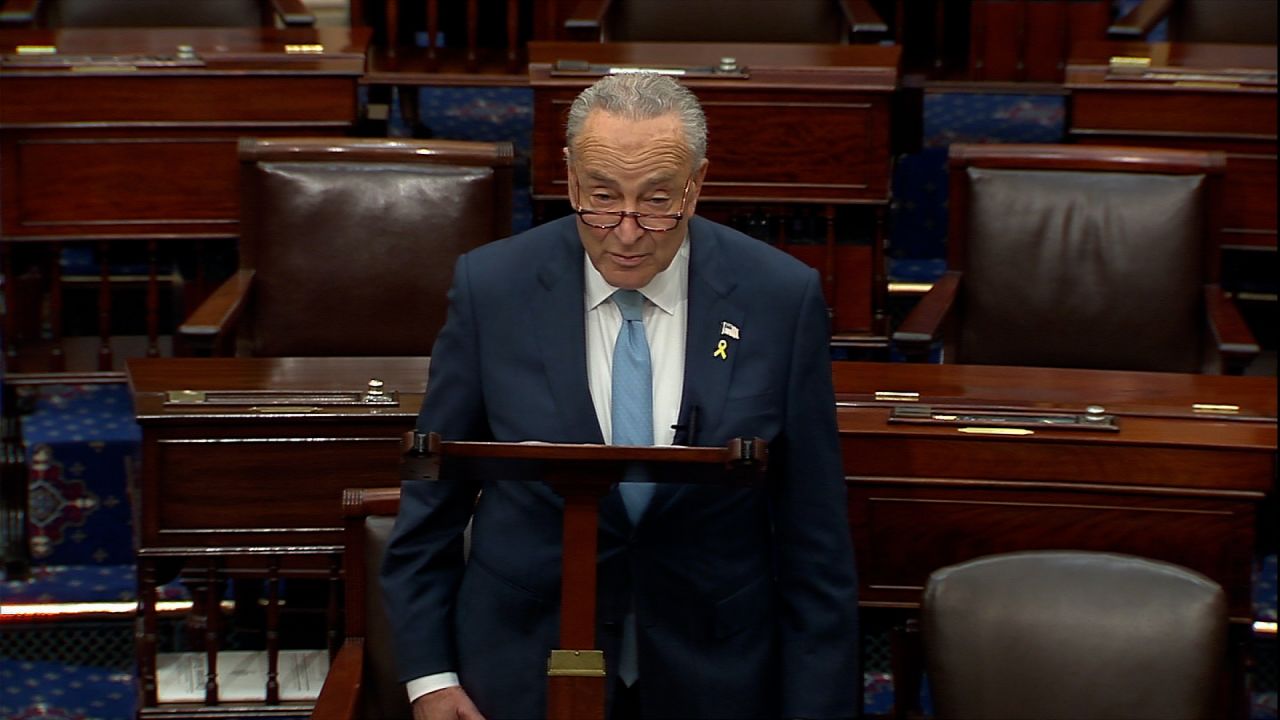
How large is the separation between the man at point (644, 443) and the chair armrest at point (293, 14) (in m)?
1.63

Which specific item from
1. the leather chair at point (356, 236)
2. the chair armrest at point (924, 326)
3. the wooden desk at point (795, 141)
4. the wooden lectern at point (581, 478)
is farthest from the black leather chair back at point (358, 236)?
the wooden lectern at point (581, 478)

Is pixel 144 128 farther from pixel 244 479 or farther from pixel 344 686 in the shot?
pixel 344 686

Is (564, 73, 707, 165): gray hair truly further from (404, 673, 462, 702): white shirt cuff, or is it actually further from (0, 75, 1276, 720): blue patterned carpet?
(0, 75, 1276, 720): blue patterned carpet

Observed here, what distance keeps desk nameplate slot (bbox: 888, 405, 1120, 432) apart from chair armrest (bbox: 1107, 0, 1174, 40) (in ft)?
4.05

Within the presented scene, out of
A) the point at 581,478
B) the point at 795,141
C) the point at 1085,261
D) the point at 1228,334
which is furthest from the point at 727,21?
the point at 581,478

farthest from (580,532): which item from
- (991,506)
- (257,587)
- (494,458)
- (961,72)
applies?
(961,72)

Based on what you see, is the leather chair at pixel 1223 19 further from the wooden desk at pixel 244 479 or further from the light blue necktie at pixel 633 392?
the light blue necktie at pixel 633 392

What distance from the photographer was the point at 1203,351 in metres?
2.30

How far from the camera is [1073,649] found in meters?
1.49

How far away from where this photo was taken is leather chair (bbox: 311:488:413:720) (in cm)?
153

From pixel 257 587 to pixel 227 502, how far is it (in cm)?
37

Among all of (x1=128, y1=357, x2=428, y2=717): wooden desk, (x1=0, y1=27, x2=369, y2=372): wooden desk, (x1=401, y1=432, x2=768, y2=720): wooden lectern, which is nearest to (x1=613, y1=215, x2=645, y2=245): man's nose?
(x1=401, y1=432, x2=768, y2=720): wooden lectern

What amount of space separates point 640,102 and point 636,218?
0.26 feet

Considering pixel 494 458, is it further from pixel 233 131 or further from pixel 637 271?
pixel 233 131
